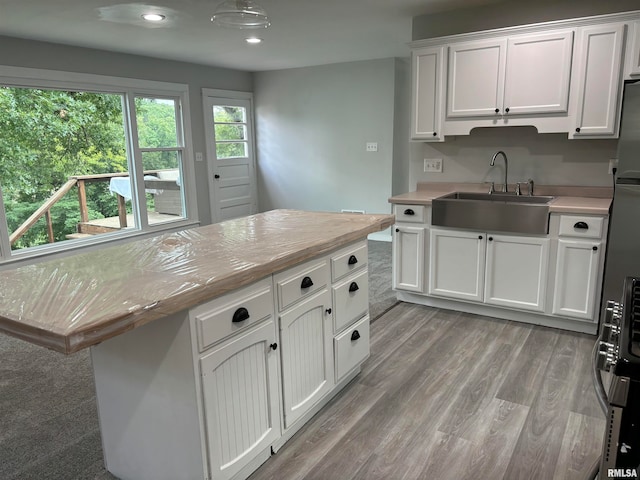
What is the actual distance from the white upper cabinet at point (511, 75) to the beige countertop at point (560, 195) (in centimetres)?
61

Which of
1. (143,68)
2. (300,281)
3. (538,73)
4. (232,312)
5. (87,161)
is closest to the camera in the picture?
(232,312)

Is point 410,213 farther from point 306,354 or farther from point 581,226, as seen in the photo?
point 306,354

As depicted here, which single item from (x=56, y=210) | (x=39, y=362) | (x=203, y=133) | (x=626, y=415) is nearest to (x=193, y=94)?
(x=203, y=133)

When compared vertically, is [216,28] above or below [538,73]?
above

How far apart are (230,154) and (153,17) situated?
117 inches

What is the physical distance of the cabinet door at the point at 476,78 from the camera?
3275 millimetres

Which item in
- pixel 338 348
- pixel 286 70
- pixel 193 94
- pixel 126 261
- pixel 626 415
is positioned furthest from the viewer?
pixel 286 70

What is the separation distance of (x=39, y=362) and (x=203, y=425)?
1936mm

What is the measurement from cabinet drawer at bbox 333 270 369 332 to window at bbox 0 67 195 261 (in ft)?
11.3

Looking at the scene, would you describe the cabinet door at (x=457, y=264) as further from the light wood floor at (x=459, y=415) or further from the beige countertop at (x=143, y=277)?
the beige countertop at (x=143, y=277)

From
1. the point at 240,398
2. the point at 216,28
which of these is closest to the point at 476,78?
the point at 216,28

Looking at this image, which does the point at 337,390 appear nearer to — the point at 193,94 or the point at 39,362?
the point at 39,362

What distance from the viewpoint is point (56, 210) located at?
4.59 metres

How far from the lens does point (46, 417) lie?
7.45ft
